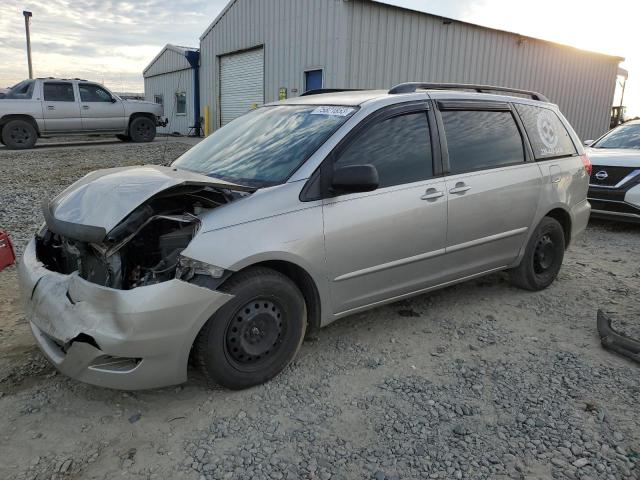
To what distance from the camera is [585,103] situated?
18.7 metres

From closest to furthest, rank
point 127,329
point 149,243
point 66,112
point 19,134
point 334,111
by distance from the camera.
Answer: point 127,329, point 149,243, point 334,111, point 19,134, point 66,112

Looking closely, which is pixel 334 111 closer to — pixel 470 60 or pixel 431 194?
pixel 431 194

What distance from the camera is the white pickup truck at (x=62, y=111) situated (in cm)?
1392

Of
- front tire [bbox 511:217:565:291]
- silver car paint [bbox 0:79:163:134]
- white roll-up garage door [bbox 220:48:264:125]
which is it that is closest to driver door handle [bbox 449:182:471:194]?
front tire [bbox 511:217:565:291]

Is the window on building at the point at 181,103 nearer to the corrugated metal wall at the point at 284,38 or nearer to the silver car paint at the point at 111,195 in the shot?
the corrugated metal wall at the point at 284,38

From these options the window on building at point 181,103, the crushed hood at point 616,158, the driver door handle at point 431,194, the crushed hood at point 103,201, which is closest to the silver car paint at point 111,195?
the crushed hood at point 103,201

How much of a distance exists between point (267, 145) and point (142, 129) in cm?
1400

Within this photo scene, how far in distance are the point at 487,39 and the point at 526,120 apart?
38.9ft

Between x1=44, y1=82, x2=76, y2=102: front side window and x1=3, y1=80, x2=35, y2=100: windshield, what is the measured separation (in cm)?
38

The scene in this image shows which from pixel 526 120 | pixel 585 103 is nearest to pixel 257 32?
pixel 585 103

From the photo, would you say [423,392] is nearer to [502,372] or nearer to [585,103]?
[502,372]

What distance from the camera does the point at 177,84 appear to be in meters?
21.9

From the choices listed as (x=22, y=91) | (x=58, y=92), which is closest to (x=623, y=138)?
(x=58, y=92)

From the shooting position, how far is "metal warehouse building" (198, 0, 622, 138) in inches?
495
